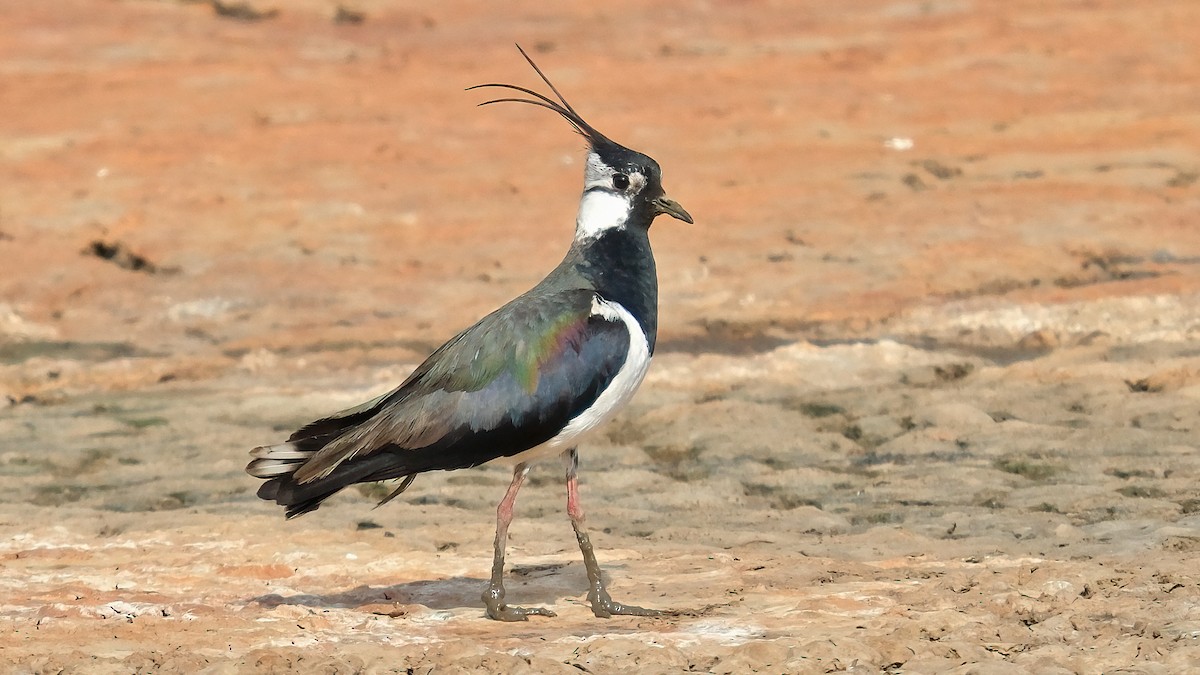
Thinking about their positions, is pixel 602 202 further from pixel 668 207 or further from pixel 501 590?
pixel 501 590

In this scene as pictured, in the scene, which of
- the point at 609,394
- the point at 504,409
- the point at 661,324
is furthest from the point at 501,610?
the point at 661,324

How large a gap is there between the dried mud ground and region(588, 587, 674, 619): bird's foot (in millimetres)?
98

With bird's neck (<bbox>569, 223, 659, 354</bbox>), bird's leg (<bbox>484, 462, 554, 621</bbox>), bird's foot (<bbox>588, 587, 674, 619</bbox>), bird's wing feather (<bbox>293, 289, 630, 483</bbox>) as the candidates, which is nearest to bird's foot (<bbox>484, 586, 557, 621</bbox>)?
bird's leg (<bbox>484, 462, 554, 621</bbox>)

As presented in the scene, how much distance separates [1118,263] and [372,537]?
6507 mm

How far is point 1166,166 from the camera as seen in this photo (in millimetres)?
12938

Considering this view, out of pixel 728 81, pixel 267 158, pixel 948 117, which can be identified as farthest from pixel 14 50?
pixel 948 117

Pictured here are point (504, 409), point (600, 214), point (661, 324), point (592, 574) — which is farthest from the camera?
point (661, 324)

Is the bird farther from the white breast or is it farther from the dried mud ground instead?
the dried mud ground

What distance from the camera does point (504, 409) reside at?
560 centimetres

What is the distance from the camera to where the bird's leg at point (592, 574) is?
561 centimetres

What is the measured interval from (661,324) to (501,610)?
17.4ft

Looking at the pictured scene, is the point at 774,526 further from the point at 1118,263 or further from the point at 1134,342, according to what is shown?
the point at 1118,263

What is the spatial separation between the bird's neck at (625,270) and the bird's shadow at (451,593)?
1.02 meters

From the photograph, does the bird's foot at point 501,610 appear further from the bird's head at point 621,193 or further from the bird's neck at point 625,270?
the bird's head at point 621,193
